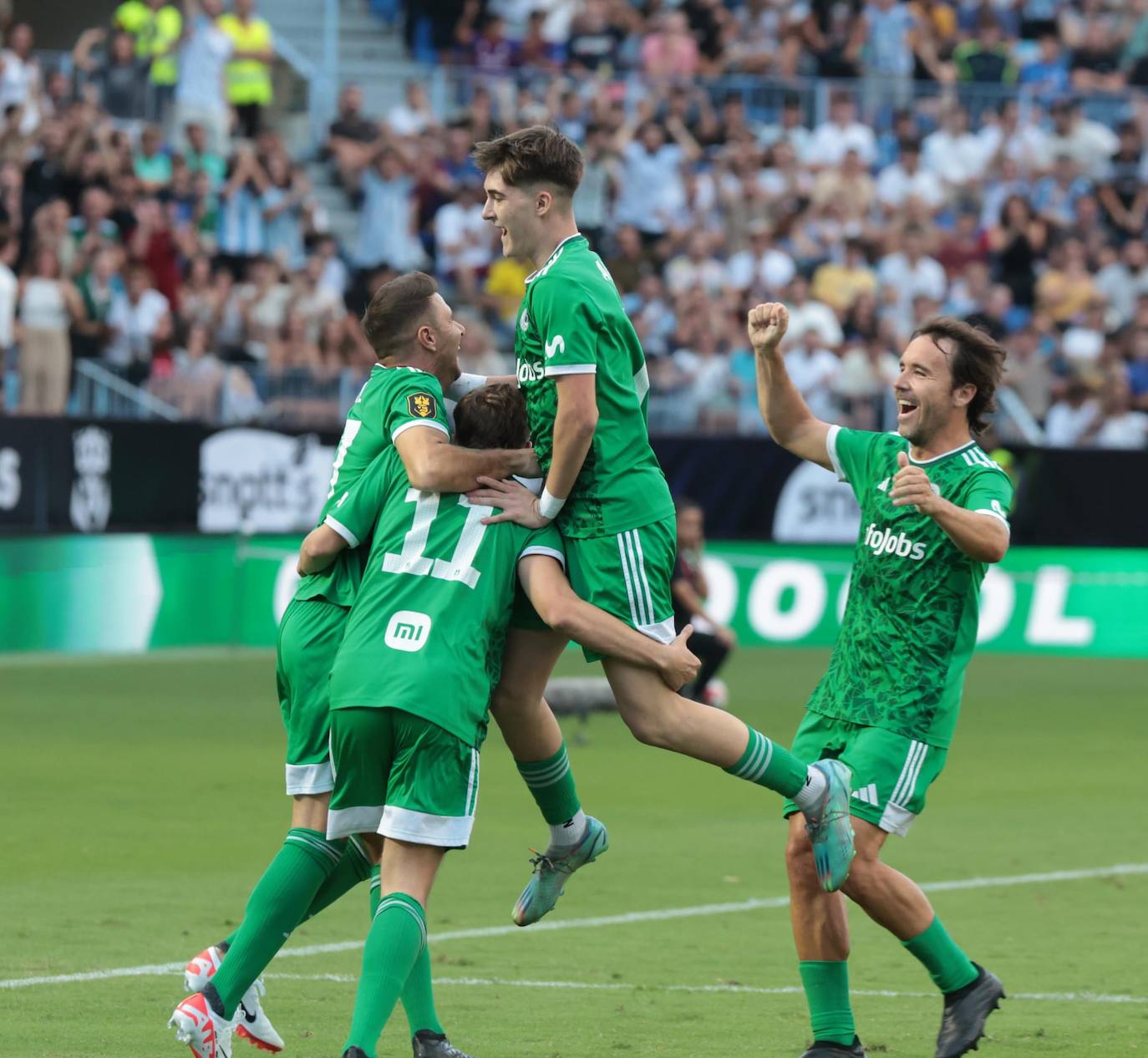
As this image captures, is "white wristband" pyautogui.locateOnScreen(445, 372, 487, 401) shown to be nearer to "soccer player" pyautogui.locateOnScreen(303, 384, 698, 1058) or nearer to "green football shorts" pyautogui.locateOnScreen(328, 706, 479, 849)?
"soccer player" pyautogui.locateOnScreen(303, 384, 698, 1058)

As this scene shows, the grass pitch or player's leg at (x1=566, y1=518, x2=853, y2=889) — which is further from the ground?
player's leg at (x1=566, y1=518, x2=853, y2=889)

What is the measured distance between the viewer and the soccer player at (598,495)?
237 inches

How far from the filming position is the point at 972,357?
6453 millimetres

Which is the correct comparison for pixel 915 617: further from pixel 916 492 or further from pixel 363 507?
pixel 363 507

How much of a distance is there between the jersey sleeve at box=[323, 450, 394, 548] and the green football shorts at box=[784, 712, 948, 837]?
1421 mm

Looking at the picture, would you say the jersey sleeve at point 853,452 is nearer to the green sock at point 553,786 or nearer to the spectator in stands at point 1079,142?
the green sock at point 553,786

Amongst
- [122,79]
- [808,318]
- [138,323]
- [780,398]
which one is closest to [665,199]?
[808,318]

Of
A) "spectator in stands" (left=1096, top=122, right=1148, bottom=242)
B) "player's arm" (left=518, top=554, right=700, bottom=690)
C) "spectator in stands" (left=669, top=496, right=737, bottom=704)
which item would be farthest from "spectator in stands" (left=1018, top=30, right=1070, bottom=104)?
"player's arm" (left=518, top=554, right=700, bottom=690)

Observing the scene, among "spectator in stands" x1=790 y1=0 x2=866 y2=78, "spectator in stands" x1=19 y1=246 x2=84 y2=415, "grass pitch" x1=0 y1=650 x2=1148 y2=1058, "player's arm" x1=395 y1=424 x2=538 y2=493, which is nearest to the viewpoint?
"player's arm" x1=395 y1=424 x2=538 y2=493

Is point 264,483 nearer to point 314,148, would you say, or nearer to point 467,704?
point 314,148

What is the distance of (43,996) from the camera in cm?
702

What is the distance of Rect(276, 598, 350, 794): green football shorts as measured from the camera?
20.2ft

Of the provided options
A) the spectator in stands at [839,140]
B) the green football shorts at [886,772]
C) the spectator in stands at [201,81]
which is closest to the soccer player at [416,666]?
the green football shorts at [886,772]

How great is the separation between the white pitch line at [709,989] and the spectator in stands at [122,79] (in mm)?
16920
